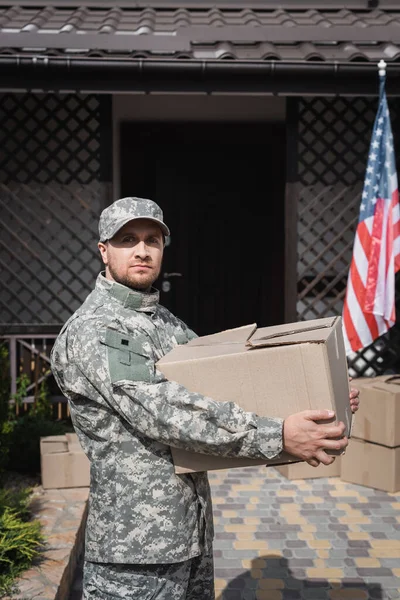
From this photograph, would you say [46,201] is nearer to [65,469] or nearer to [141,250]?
[65,469]

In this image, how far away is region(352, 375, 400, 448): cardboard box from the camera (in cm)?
435

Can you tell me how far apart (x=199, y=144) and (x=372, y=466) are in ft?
13.8

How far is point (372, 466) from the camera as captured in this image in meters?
4.48

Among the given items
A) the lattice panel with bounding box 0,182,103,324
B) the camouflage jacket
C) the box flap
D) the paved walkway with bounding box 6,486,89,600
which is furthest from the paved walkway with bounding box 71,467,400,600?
the lattice panel with bounding box 0,182,103,324

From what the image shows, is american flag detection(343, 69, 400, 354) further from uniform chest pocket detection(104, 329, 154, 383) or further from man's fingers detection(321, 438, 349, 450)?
uniform chest pocket detection(104, 329, 154, 383)

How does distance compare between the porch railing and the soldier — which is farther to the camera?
the porch railing

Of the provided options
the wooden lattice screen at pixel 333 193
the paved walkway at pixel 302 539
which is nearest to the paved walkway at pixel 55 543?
the paved walkway at pixel 302 539

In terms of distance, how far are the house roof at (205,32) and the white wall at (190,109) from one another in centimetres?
80

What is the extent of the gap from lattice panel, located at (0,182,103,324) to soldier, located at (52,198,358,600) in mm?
3548

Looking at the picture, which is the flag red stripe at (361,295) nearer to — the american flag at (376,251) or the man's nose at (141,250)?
the american flag at (376,251)

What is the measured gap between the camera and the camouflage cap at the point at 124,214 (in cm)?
196

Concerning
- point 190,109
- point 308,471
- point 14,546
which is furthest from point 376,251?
point 14,546

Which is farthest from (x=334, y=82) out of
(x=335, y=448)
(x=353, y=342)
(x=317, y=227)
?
(x=335, y=448)

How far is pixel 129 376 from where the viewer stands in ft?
5.85
